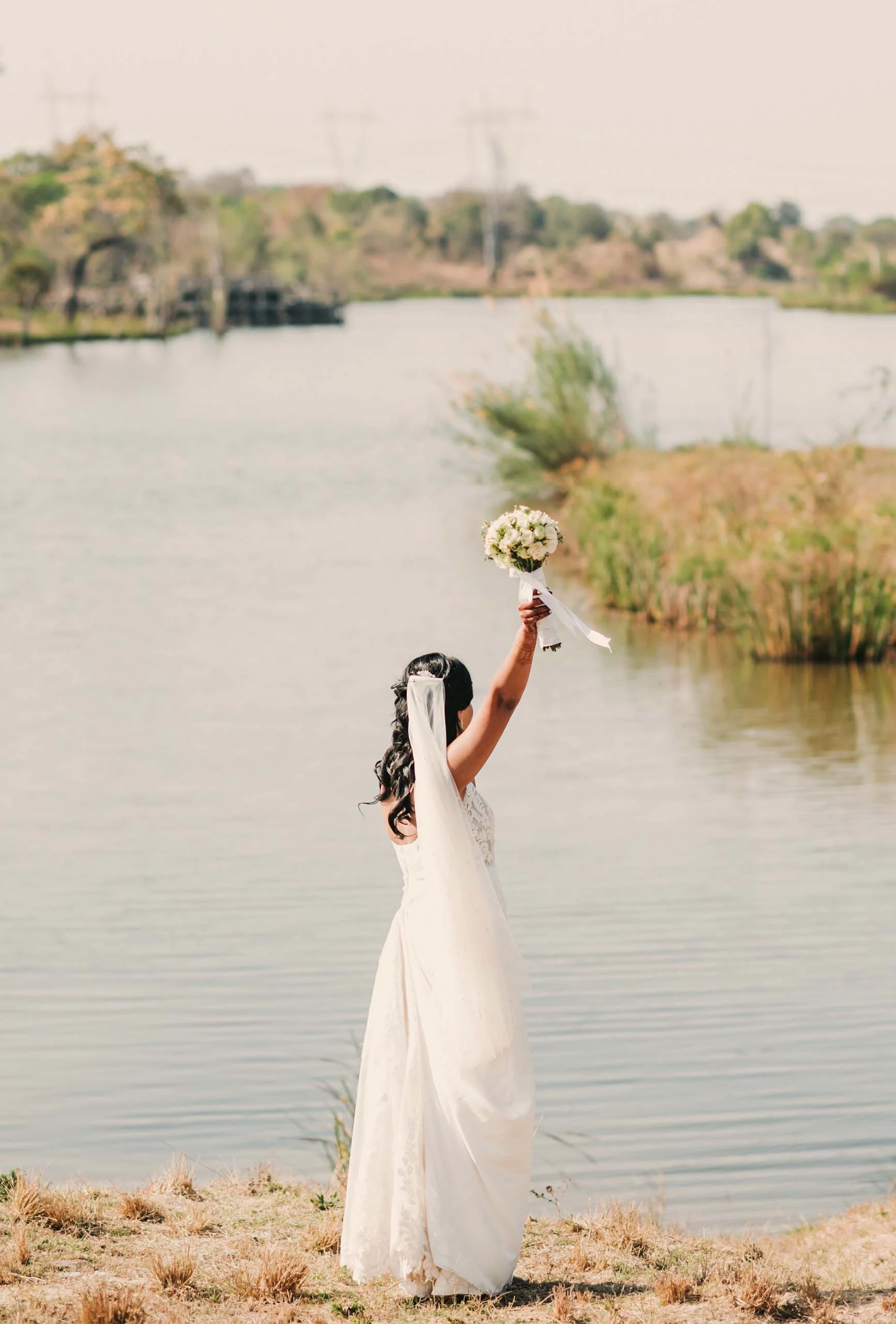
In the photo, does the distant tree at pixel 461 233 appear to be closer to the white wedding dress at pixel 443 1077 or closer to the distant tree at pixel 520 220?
the distant tree at pixel 520 220

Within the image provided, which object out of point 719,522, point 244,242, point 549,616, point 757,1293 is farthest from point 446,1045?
point 244,242

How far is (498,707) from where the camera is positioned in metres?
4.42

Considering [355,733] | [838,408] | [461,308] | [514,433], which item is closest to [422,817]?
[355,733]

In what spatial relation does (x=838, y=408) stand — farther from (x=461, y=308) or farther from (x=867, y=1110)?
(x=461, y=308)

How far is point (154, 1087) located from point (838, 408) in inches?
1524

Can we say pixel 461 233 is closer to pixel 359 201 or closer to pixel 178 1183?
pixel 359 201

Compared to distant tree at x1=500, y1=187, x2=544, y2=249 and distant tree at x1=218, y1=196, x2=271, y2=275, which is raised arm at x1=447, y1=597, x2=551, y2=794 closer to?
distant tree at x1=218, y1=196, x2=271, y2=275

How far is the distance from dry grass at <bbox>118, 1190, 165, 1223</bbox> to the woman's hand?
6.51 ft

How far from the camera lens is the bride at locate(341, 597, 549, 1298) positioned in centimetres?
454

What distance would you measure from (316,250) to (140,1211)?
154199 mm

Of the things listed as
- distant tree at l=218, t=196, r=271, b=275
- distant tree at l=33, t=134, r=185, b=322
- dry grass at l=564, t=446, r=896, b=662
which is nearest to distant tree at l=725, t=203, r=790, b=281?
distant tree at l=218, t=196, r=271, b=275

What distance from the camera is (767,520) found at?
Answer: 18.5 metres

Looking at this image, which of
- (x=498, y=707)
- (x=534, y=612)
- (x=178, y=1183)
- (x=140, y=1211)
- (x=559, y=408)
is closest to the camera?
(x=498, y=707)

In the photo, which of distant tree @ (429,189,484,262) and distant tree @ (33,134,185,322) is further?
distant tree @ (429,189,484,262)
